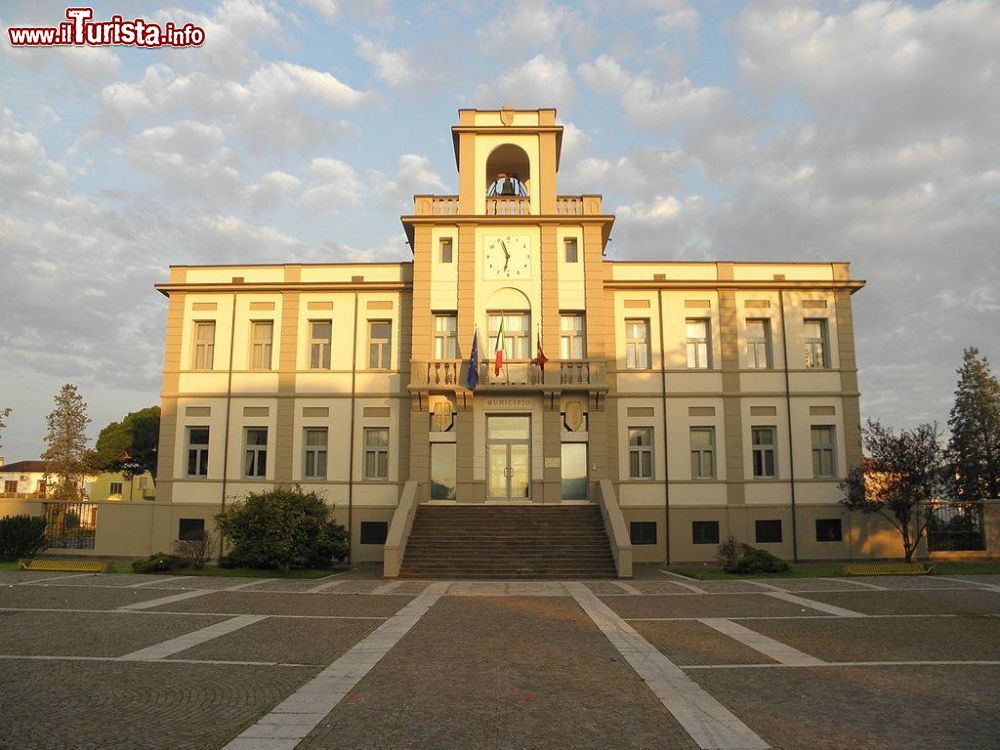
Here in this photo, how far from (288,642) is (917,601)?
520 inches

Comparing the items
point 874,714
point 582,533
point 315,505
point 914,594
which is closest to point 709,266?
point 582,533

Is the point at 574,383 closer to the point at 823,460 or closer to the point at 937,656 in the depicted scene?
the point at 823,460

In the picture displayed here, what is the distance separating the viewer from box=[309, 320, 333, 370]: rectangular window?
2881 centimetres

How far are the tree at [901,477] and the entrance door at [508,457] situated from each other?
448 inches

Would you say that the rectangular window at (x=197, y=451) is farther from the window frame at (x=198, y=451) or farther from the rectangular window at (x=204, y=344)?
the rectangular window at (x=204, y=344)

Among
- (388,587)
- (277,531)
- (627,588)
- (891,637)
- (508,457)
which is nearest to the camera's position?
(891,637)

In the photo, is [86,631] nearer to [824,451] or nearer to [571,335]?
[571,335]

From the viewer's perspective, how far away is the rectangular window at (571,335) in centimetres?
2758

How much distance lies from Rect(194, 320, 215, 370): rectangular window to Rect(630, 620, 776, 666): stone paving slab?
21.8 meters

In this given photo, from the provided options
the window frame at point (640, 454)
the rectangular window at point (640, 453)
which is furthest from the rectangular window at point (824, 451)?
the rectangular window at point (640, 453)

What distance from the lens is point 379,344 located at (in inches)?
1132

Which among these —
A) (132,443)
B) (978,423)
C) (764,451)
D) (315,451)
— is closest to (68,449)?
(132,443)

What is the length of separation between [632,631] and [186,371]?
22485 millimetres

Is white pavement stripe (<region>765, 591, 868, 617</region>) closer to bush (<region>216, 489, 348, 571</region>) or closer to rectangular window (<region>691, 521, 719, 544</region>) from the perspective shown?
rectangular window (<region>691, 521, 719, 544</region>)
